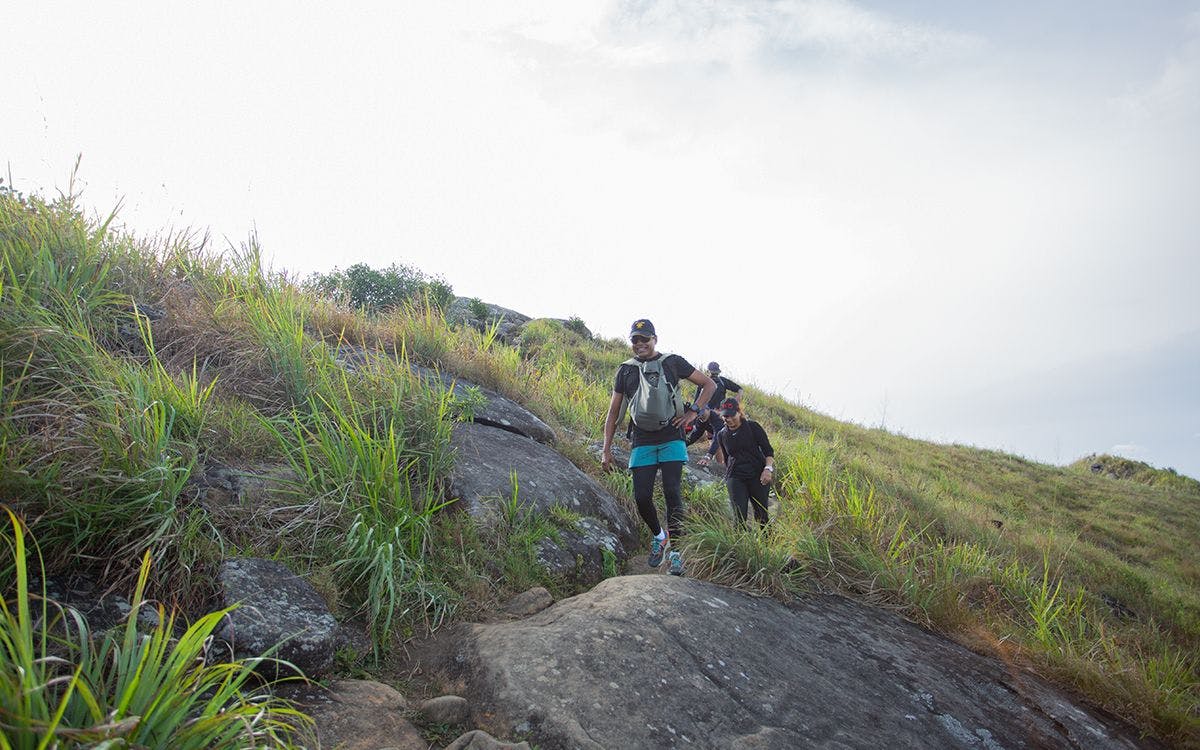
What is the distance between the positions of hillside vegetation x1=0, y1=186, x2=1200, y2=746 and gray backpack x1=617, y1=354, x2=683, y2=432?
1.09m

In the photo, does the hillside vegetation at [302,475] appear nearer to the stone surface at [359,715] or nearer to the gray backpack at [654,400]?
the stone surface at [359,715]

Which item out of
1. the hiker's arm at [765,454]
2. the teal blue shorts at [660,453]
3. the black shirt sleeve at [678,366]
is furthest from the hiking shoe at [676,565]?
the hiker's arm at [765,454]

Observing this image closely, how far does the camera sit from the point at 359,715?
298 centimetres

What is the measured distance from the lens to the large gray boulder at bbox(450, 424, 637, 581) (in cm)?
534

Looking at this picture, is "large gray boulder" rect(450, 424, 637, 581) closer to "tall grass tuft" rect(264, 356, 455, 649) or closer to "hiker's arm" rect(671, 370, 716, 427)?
"tall grass tuft" rect(264, 356, 455, 649)

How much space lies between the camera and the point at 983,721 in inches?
165

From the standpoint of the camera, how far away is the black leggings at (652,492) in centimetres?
579

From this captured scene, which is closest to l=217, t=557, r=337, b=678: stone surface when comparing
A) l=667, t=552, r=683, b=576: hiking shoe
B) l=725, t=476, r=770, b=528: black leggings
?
l=667, t=552, r=683, b=576: hiking shoe

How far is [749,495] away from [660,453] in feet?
6.03

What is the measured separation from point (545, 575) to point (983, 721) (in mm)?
3180

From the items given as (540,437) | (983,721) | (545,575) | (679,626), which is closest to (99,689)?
(679,626)

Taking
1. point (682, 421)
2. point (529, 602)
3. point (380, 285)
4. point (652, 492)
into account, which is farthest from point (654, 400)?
point (380, 285)

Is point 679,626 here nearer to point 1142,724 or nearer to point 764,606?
point 764,606

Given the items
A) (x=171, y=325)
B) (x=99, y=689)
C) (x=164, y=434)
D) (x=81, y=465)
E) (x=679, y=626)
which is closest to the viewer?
(x=99, y=689)
